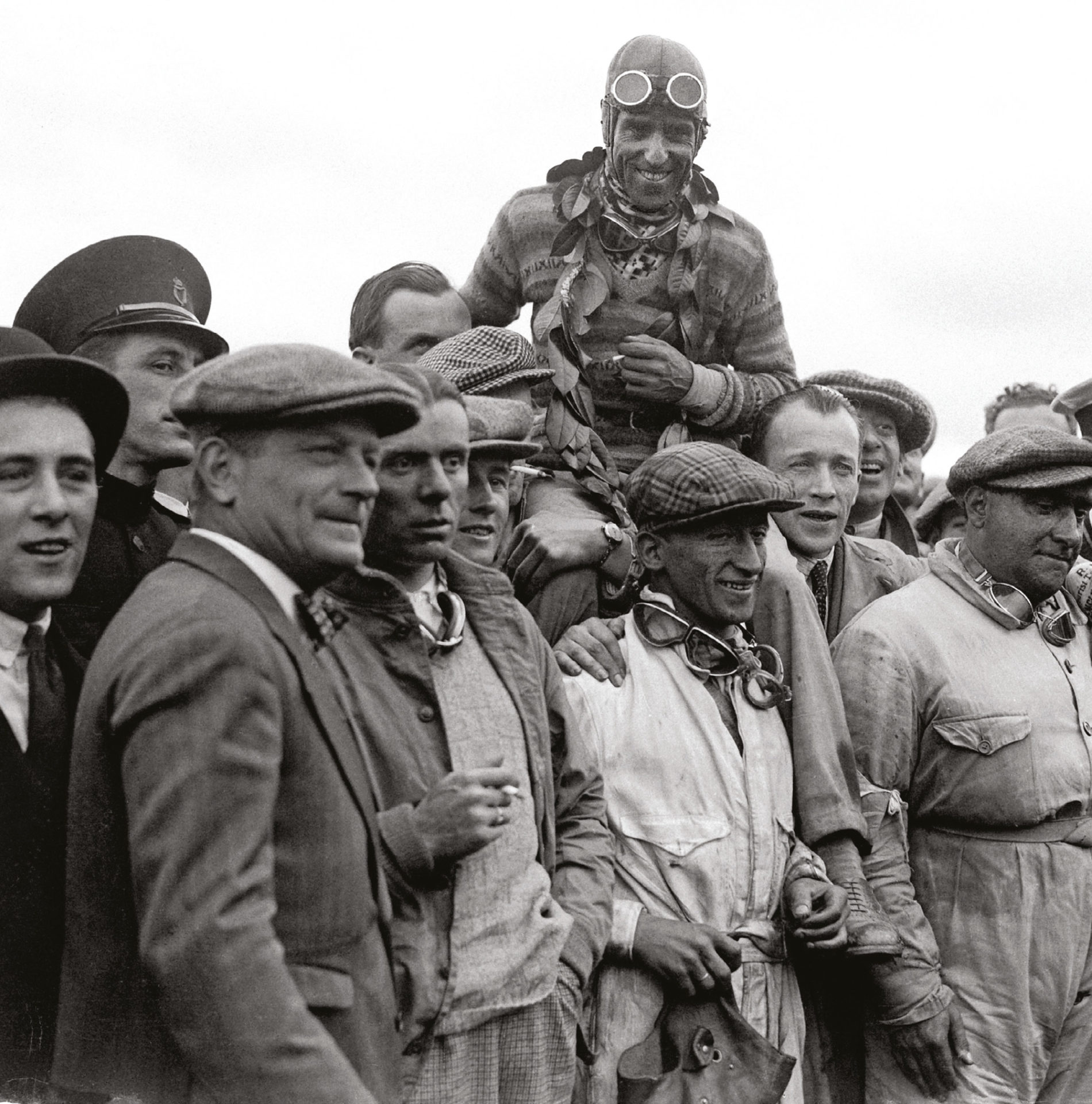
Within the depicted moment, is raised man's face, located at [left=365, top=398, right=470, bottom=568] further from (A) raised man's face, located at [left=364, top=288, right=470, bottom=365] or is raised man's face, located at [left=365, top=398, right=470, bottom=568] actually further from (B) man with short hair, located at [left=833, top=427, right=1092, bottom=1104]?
(A) raised man's face, located at [left=364, top=288, right=470, bottom=365]

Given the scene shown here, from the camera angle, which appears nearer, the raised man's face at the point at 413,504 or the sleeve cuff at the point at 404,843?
the sleeve cuff at the point at 404,843

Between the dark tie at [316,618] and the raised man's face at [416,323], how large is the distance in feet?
9.51

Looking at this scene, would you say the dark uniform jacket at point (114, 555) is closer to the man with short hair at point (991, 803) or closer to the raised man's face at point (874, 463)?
the man with short hair at point (991, 803)

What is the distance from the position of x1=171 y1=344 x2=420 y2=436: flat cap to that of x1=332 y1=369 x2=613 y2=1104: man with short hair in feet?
2.44

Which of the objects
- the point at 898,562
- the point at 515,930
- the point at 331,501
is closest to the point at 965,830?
the point at 898,562

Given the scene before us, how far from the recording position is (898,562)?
5.66 m

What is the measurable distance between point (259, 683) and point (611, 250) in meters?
3.37

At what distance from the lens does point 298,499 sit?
258 cm

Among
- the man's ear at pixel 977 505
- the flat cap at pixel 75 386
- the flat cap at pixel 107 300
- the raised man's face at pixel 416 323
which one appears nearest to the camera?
the flat cap at pixel 75 386

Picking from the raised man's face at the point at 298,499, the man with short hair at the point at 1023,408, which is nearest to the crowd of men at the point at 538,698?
the raised man's face at the point at 298,499

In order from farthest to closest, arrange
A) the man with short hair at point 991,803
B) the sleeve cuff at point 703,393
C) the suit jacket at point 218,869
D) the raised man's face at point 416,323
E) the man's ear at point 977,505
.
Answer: the raised man's face at point 416,323 < the sleeve cuff at point 703,393 < the man's ear at point 977,505 < the man with short hair at point 991,803 < the suit jacket at point 218,869

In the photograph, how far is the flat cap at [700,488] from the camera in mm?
4258

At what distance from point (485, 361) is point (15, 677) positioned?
1858 mm

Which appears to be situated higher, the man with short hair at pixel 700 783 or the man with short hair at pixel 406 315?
the man with short hair at pixel 406 315
